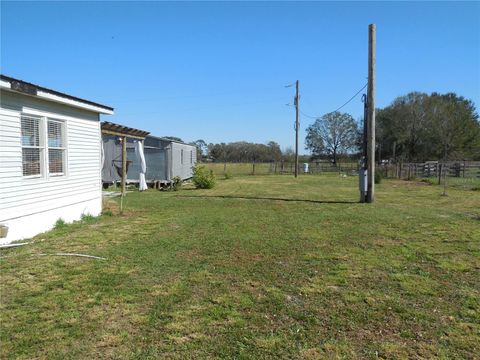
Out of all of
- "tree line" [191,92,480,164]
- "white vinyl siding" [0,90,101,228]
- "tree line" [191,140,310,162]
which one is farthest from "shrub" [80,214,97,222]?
"tree line" [191,140,310,162]

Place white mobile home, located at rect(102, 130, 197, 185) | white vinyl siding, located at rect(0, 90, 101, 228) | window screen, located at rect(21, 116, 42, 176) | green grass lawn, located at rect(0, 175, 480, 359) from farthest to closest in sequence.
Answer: white mobile home, located at rect(102, 130, 197, 185) < window screen, located at rect(21, 116, 42, 176) < white vinyl siding, located at rect(0, 90, 101, 228) < green grass lawn, located at rect(0, 175, 480, 359)

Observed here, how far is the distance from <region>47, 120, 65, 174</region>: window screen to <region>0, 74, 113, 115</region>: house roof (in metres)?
0.53

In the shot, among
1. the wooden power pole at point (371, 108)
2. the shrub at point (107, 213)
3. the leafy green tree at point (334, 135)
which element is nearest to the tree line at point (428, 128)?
the leafy green tree at point (334, 135)

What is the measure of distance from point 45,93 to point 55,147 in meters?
1.21

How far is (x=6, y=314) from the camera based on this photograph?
3.62m

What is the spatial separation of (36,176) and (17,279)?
10.6 ft

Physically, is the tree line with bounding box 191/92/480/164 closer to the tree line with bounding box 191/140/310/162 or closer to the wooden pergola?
the tree line with bounding box 191/140/310/162

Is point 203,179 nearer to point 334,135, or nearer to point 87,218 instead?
point 87,218

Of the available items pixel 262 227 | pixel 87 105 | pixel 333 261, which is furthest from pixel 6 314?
pixel 87 105

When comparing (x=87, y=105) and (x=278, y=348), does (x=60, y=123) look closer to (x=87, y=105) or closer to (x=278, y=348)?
(x=87, y=105)

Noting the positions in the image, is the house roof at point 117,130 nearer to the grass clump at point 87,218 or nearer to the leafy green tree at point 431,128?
the grass clump at point 87,218

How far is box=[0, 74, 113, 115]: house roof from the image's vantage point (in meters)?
6.17

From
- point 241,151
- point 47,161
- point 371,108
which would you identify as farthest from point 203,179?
point 241,151

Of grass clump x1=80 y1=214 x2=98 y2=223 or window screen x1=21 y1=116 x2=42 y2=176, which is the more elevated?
window screen x1=21 y1=116 x2=42 y2=176
